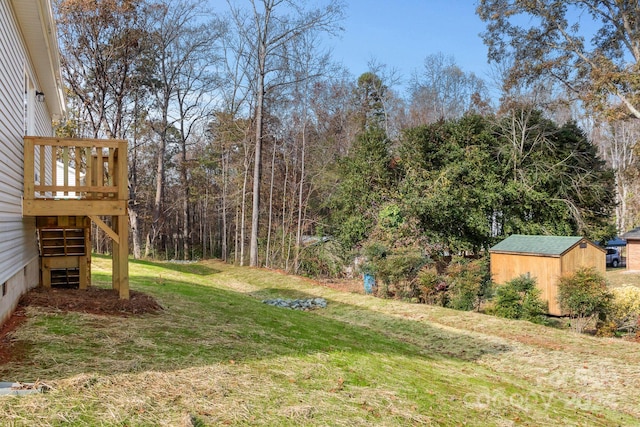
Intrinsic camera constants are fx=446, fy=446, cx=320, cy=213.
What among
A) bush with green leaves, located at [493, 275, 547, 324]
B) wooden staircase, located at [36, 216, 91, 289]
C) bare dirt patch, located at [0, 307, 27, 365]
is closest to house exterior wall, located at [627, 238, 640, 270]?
bush with green leaves, located at [493, 275, 547, 324]

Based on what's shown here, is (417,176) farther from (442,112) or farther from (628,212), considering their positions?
(628,212)

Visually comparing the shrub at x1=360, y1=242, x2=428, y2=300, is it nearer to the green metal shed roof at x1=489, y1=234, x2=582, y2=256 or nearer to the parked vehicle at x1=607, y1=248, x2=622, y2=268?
the green metal shed roof at x1=489, y1=234, x2=582, y2=256

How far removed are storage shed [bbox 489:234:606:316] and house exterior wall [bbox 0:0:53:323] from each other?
40.9ft

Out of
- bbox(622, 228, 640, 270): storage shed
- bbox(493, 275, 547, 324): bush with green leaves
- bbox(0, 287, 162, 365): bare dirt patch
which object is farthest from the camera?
bbox(622, 228, 640, 270): storage shed

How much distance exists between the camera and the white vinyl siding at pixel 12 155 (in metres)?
5.09

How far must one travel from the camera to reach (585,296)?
35.3 ft

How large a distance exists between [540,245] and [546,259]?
A: 80 centimetres

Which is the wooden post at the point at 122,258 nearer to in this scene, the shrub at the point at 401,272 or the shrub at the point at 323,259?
the shrub at the point at 401,272

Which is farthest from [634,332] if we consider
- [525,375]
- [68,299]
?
[68,299]

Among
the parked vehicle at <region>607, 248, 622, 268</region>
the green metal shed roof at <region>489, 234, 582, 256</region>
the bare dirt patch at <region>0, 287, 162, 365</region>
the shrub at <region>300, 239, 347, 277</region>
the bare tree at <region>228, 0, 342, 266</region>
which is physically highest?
the bare tree at <region>228, 0, 342, 266</region>

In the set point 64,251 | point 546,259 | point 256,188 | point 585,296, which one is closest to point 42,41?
point 64,251

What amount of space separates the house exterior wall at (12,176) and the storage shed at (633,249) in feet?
87.0

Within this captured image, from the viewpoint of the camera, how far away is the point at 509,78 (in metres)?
17.8

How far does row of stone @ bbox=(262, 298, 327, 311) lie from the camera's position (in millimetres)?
11547
